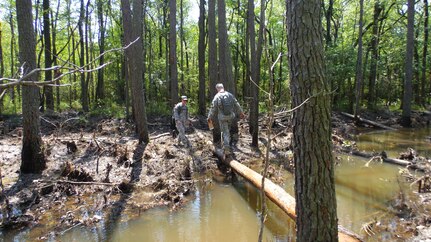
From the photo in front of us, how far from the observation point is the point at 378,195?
7074 mm

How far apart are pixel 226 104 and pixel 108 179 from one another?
3.80m

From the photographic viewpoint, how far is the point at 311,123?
116 inches

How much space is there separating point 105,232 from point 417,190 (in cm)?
644

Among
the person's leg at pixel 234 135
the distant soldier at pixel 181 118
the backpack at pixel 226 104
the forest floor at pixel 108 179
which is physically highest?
the backpack at pixel 226 104

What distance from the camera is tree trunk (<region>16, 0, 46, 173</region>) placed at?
7.49m

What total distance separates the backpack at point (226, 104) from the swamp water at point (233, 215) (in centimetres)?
216

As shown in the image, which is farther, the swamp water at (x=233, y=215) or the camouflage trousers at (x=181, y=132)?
the camouflage trousers at (x=181, y=132)

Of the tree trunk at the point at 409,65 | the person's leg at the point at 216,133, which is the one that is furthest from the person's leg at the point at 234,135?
the tree trunk at the point at 409,65

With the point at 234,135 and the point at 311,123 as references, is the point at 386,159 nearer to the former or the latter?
the point at 234,135

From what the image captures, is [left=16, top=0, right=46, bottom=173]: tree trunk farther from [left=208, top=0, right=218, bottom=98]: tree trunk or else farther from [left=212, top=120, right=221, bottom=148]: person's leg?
[left=208, top=0, right=218, bottom=98]: tree trunk

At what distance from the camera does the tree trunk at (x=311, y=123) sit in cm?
287

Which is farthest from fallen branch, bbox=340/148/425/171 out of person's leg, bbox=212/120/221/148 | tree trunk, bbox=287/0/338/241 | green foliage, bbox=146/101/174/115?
green foliage, bbox=146/101/174/115

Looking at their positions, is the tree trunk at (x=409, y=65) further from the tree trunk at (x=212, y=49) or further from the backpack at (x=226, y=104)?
the backpack at (x=226, y=104)

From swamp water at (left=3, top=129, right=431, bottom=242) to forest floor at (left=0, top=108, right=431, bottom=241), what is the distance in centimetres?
28
